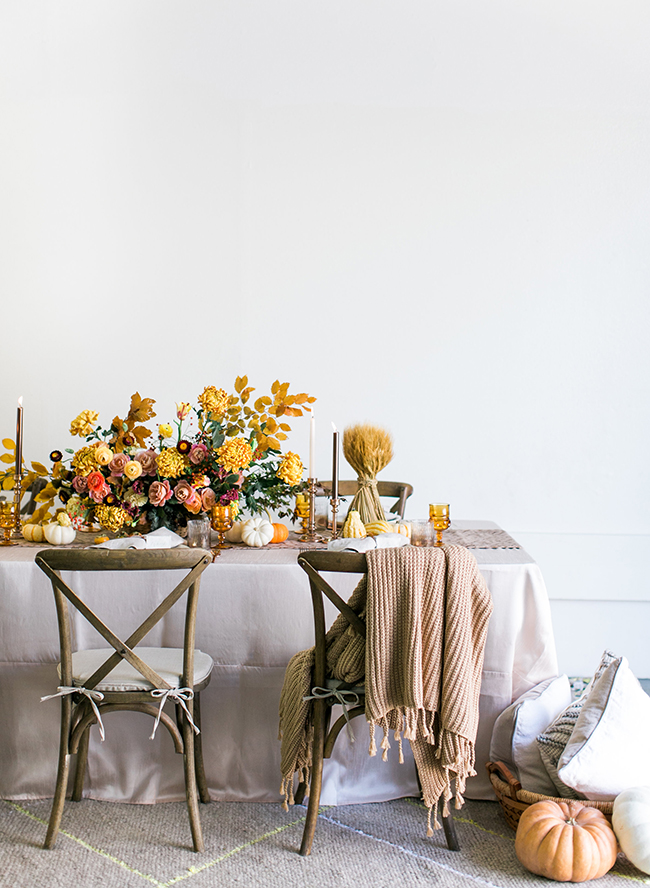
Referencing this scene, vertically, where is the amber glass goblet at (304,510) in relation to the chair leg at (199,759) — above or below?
above

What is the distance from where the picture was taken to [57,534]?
7.83 ft

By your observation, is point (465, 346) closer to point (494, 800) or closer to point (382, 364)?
point (382, 364)

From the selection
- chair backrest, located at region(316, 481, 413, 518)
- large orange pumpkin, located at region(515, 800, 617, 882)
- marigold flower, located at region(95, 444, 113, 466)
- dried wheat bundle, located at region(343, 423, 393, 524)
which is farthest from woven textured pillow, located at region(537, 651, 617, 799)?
marigold flower, located at region(95, 444, 113, 466)

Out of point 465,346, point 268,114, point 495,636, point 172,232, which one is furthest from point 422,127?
point 495,636

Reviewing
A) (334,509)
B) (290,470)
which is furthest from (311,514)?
(290,470)

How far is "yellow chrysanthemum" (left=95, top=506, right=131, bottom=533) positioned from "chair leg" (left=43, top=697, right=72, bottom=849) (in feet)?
1.87

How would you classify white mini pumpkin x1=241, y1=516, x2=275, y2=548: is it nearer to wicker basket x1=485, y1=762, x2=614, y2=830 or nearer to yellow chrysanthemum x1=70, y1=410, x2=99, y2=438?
yellow chrysanthemum x1=70, y1=410, x2=99, y2=438

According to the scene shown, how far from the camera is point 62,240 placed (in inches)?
152

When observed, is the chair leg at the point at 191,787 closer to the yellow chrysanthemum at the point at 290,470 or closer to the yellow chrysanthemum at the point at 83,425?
the yellow chrysanthemum at the point at 290,470

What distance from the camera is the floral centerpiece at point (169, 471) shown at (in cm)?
231

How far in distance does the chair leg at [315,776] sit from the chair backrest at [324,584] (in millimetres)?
88

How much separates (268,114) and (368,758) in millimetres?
3105

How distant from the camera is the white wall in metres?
3.69

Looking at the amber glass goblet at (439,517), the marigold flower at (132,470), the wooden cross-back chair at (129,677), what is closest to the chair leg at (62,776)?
the wooden cross-back chair at (129,677)
